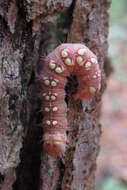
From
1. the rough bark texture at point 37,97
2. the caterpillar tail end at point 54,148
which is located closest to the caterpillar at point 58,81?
the caterpillar tail end at point 54,148

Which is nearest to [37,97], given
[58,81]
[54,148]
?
[58,81]

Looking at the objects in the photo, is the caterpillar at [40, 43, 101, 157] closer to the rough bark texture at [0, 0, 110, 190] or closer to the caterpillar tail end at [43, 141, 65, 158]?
the caterpillar tail end at [43, 141, 65, 158]

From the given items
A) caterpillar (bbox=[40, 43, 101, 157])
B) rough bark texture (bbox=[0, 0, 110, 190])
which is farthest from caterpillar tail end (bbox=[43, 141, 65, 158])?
rough bark texture (bbox=[0, 0, 110, 190])

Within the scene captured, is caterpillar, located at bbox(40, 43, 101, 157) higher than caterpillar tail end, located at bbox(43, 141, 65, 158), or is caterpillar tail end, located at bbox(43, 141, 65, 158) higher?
caterpillar, located at bbox(40, 43, 101, 157)

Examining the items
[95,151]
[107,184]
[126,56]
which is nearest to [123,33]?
[126,56]

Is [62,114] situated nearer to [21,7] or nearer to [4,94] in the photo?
[4,94]
